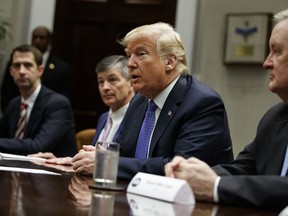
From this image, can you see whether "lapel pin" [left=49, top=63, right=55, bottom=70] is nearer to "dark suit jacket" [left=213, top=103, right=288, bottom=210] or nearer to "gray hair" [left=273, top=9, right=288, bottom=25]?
"dark suit jacket" [left=213, top=103, right=288, bottom=210]

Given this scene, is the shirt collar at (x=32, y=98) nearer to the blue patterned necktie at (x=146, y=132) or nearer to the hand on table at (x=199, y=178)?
the blue patterned necktie at (x=146, y=132)

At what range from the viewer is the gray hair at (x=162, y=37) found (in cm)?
307

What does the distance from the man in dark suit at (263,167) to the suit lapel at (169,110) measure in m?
0.49

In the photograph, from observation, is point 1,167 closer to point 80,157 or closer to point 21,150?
point 80,157

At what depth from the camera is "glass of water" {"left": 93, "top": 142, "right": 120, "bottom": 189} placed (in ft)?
6.49

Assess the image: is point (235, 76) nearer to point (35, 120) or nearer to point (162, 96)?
point (35, 120)

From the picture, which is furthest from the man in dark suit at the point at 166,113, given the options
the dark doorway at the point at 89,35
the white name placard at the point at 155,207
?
the dark doorway at the point at 89,35

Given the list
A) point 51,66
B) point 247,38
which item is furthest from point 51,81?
point 247,38

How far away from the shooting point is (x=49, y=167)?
282 cm

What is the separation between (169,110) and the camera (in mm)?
2922

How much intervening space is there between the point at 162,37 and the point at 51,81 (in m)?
3.63

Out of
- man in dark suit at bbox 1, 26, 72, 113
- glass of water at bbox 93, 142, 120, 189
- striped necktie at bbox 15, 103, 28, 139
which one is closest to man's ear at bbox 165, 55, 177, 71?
glass of water at bbox 93, 142, 120, 189

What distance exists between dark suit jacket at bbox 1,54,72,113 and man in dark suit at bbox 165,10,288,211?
4.30 meters

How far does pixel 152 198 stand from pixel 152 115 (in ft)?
4.13
